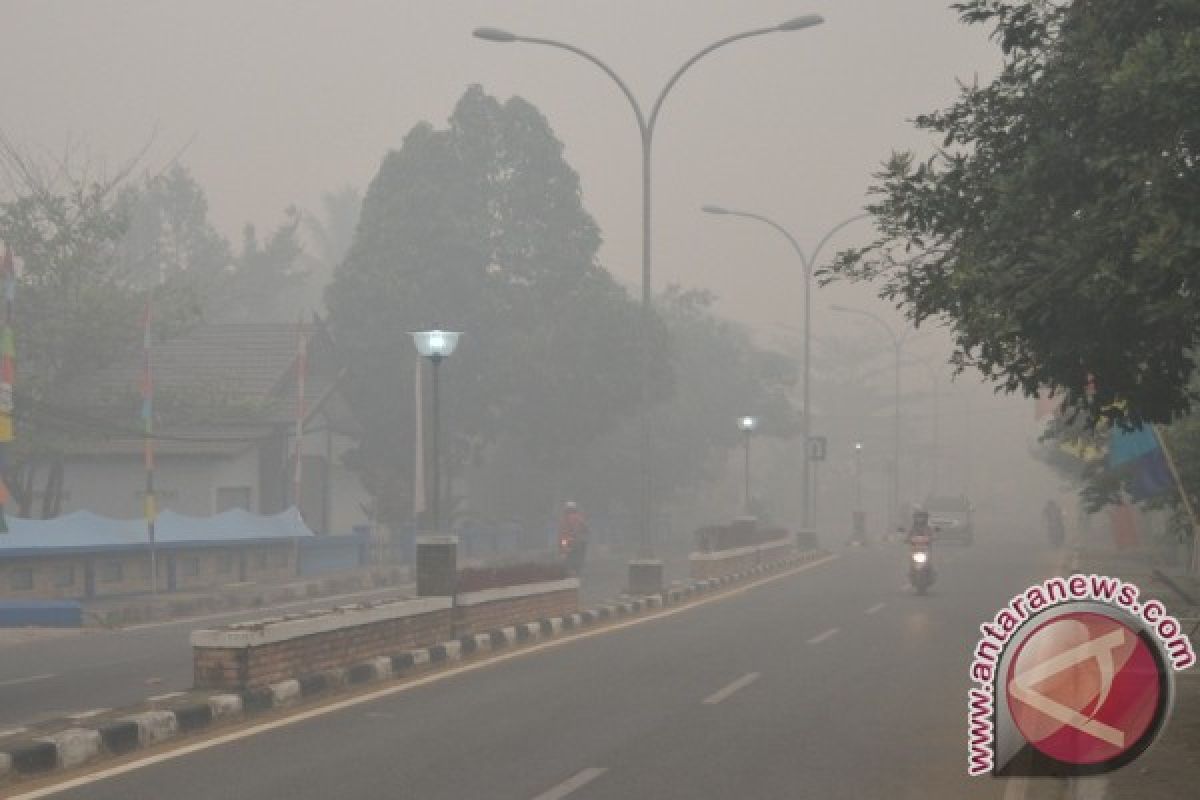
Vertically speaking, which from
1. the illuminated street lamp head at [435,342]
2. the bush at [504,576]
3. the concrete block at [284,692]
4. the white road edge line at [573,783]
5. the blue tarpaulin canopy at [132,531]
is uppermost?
the illuminated street lamp head at [435,342]

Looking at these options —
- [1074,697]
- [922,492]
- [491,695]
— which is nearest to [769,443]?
[922,492]

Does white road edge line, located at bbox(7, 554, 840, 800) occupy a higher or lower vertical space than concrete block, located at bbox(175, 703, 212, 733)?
lower

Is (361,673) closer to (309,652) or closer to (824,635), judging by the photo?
(309,652)

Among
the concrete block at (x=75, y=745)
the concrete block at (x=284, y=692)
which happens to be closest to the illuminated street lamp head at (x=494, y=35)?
the concrete block at (x=284, y=692)

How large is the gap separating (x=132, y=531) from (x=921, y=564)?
1448cm

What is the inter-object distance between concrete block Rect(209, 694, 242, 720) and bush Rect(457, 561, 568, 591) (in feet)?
21.9

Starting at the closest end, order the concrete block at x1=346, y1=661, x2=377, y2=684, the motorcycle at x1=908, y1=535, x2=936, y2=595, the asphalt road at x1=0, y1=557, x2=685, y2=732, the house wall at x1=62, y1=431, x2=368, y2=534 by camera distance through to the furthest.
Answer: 1. the asphalt road at x1=0, y1=557, x2=685, y2=732
2. the concrete block at x1=346, y1=661, x2=377, y2=684
3. the motorcycle at x1=908, y1=535, x2=936, y2=595
4. the house wall at x1=62, y1=431, x2=368, y2=534

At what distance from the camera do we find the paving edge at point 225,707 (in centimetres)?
1172

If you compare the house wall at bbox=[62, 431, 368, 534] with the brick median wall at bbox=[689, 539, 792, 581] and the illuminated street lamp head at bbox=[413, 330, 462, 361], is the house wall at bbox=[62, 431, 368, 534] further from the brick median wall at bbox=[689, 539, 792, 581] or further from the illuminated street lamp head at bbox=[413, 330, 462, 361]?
the illuminated street lamp head at bbox=[413, 330, 462, 361]

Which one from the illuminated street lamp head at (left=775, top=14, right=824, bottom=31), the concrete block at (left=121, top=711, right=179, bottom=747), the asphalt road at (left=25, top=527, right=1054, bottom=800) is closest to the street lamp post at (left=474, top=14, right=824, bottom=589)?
the illuminated street lamp head at (left=775, top=14, right=824, bottom=31)

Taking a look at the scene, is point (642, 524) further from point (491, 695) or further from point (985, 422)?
point (985, 422)

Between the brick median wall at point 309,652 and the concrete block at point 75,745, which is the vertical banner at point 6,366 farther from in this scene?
the concrete block at point 75,745

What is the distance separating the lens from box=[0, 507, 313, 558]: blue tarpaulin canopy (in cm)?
3022

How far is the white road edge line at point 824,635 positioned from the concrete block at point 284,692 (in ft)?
26.0
